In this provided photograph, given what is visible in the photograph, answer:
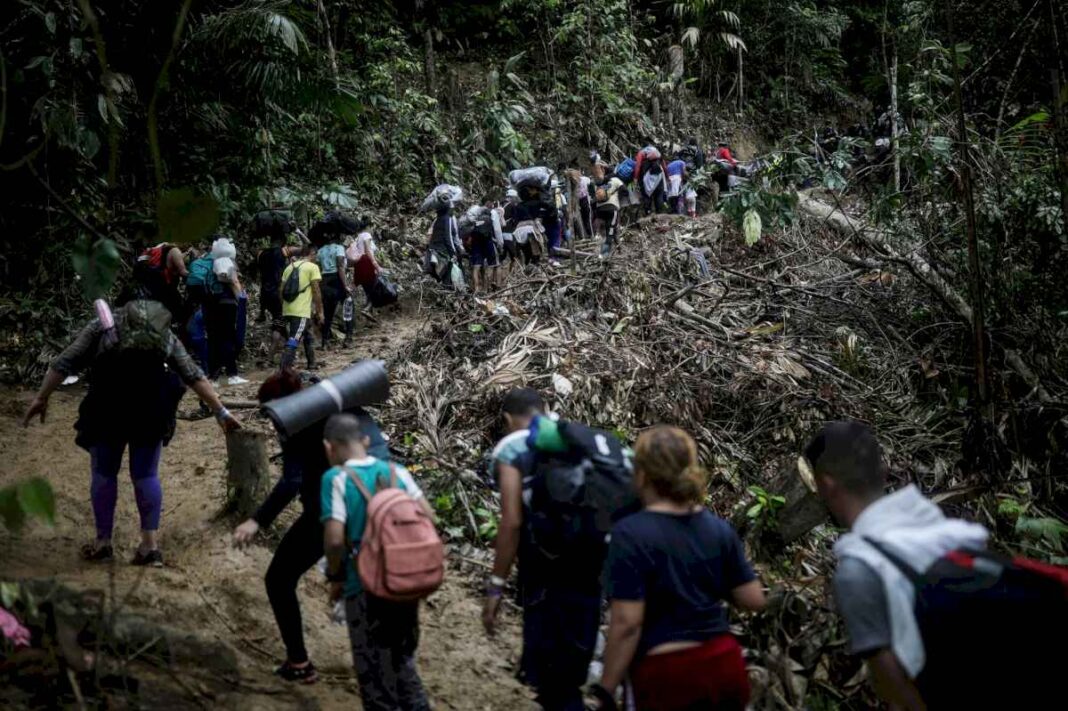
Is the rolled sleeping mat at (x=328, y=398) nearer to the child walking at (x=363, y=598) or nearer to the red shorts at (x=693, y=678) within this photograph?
the child walking at (x=363, y=598)

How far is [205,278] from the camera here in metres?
9.30

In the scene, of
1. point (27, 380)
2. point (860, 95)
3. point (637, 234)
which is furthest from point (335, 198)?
point (860, 95)

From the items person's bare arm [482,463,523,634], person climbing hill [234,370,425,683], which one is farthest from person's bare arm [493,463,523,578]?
person climbing hill [234,370,425,683]

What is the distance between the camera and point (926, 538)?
259cm

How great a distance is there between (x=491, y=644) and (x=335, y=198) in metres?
10.0

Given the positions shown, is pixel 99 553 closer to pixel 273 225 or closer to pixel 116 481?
pixel 116 481

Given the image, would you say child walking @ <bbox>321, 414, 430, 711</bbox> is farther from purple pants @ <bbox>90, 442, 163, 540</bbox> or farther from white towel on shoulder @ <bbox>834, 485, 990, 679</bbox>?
purple pants @ <bbox>90, 442, 163, 540</bbox>

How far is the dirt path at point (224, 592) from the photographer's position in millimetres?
4914

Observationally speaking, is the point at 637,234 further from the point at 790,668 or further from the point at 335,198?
the point at 790,668

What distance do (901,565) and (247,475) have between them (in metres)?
4.92

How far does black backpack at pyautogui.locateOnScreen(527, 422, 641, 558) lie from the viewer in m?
3.69

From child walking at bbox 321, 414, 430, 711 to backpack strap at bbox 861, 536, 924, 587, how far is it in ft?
6.21

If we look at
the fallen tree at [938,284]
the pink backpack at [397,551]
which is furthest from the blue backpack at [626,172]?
the pink backpack at [397,551]

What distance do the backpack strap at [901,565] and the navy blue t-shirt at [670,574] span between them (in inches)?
27.9
